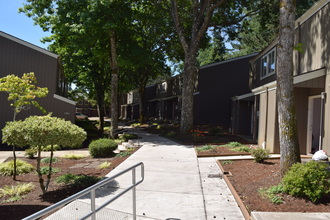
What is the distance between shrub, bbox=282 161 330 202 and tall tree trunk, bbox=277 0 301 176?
775mm

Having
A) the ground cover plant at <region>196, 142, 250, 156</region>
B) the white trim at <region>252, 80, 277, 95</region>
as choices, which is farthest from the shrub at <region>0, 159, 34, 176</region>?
the white trim at <region>252, 80, 277, 95</region>

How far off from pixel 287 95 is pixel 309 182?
6.80 feet

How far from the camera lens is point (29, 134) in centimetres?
561

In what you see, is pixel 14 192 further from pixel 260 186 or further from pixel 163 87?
pixel 163 87

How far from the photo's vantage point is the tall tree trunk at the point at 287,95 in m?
5.71

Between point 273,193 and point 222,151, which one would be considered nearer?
point 273,193

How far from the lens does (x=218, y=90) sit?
2219 cm

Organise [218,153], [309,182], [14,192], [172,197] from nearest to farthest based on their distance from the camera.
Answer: [309,182] < [172,197] < [14,192] < [218,153]

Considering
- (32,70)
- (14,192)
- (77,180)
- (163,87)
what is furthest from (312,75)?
(163,87)

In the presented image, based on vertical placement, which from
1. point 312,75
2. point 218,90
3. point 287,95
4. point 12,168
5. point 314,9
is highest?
point 314,9

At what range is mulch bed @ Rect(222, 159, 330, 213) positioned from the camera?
14.5ft

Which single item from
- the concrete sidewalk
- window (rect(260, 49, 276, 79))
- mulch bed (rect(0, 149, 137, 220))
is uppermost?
window (rect(260, 49, 276, 79))

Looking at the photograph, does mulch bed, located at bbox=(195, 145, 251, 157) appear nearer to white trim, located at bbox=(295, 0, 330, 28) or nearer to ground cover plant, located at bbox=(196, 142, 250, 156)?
ground cover plant, located at bbox=(196, 142, 250, 156)

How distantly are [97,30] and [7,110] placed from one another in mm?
7882
